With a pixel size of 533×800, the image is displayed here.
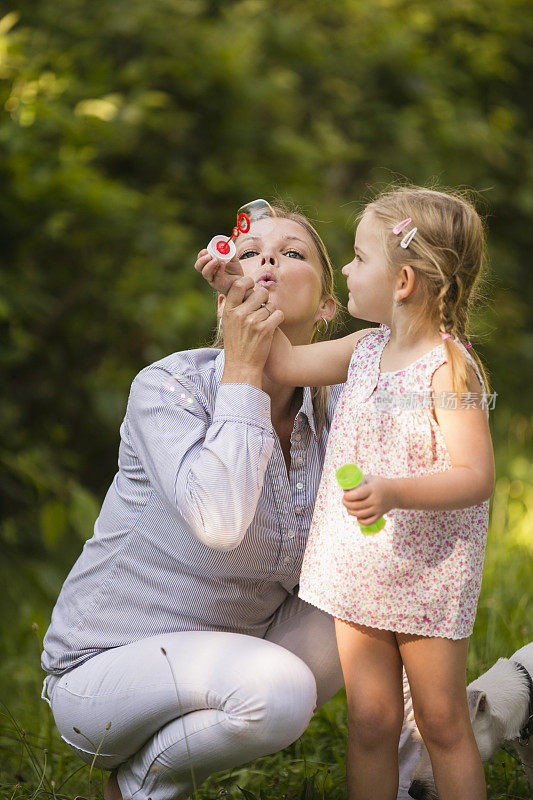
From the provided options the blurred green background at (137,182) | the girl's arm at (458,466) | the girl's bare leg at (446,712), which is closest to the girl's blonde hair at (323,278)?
the girl's arm at (458,466)

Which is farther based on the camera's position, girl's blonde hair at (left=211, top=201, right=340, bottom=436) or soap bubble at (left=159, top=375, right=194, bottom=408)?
girl's blonde hair at (left=211, top=201, right=340, bottom=436)

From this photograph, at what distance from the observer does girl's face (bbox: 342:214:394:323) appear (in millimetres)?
2021

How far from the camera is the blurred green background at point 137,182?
4172 mm

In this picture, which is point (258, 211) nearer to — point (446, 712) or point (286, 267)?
point (286, 267)

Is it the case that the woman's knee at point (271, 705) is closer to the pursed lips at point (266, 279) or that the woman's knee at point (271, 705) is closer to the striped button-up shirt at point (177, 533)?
the striped button-up shirt at point (177, 533)

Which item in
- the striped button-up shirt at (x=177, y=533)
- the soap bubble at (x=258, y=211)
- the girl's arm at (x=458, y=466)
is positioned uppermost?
the soap bubble at (x=258, y=211)

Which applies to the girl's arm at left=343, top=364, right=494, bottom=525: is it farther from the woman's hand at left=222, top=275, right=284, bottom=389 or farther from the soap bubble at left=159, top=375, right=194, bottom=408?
the soap bubble at left=159, top=375, right=194, bottom=408

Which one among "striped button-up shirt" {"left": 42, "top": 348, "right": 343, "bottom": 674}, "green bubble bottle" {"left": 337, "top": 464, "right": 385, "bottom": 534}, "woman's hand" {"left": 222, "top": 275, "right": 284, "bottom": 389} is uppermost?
"woman's hand" {"left": 222, "top": 275, "right": 284, "bottom": 389}

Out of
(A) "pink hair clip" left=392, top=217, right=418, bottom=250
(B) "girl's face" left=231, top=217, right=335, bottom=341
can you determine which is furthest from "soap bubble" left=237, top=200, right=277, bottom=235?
(A) "pink hair clip" left=392, top=217, right=418, bottom=250

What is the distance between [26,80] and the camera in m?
4.18

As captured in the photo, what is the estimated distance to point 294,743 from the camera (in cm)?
280

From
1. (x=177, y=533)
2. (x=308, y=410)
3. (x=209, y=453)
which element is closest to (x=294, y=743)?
(x=177, y=533)

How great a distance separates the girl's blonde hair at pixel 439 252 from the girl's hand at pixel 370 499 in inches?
14.1

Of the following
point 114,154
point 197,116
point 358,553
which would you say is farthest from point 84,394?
point 358,553
